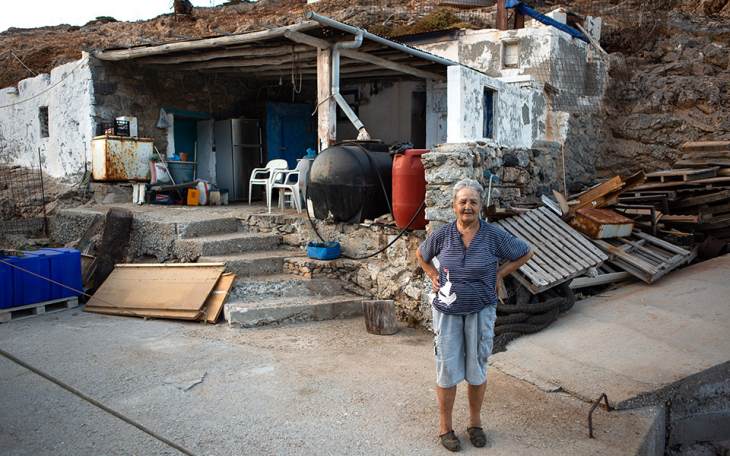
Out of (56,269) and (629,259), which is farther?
(629,259)

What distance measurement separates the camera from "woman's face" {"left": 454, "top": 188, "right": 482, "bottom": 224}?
128 inches

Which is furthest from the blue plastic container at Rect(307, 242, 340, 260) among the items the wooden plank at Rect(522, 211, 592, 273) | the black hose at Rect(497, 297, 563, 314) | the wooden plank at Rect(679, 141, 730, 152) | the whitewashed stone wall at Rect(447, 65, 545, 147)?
the wooden plank at Rect(679, 141, 730, 152)

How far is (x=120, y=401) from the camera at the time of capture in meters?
3.83

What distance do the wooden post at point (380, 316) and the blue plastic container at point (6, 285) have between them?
380 centimetres

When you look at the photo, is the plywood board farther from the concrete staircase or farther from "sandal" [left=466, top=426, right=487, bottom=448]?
"sandal" [left=466, top=426, right=487, bottom=448]

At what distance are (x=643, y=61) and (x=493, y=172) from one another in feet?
27.4

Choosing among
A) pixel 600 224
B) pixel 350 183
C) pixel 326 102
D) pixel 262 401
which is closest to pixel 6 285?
pixel 262 401

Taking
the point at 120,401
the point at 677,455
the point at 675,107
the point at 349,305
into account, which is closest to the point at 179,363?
the point at 120,401

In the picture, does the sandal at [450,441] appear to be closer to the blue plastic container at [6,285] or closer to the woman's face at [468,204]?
the woman's face at [468,204]

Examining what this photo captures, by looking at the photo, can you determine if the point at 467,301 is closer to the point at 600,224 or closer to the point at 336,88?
the point at 600,224

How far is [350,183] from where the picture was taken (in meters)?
6.57

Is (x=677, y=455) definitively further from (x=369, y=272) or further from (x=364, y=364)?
(x=369, y=272)

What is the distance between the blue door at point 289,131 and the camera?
12.0 meters

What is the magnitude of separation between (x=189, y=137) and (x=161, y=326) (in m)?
6.87
